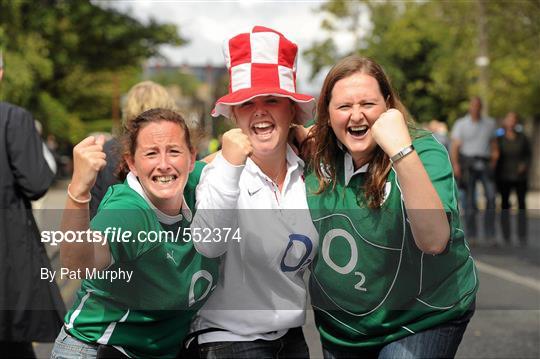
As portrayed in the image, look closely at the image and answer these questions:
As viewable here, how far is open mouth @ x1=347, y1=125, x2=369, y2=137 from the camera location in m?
2.67

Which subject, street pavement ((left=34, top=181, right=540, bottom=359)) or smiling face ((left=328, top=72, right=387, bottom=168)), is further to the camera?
street pavement ((left=34, top=181, right=540, bottom=359))

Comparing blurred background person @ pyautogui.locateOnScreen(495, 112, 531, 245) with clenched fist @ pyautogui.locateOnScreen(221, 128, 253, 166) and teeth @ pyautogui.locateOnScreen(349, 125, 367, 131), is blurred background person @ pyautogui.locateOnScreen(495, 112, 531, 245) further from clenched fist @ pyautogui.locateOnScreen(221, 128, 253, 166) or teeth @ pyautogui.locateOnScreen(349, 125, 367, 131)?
clenched fist @ pyautogui.locateOnScreen(221, 128, 253, 166)

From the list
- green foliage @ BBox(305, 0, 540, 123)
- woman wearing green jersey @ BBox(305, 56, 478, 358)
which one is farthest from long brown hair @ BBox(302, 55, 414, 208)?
green foliage @ BBox(305, 0, 540, 123)

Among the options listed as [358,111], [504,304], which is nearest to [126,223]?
[358,111]

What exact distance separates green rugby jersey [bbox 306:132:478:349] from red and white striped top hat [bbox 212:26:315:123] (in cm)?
35

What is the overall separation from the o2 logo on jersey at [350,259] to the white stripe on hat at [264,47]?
631mm

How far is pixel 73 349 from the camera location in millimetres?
2715

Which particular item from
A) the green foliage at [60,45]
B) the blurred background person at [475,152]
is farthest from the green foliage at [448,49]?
the green foliage at [60,45]

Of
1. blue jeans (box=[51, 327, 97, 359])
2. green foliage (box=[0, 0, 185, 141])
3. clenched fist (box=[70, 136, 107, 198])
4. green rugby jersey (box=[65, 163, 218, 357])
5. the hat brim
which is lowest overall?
blue jeans (box=[51, 327, 97, 359])

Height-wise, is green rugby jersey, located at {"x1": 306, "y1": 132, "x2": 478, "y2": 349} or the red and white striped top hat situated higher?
the red and white striped top hat

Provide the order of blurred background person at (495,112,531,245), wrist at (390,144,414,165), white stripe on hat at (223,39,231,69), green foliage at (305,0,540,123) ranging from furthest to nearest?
green foliage at (305,0,540,123) < blurred background person at (495,112,531,245) < white stripe on hat at (223,39,231,69) < wrist at (390,144,414,165)

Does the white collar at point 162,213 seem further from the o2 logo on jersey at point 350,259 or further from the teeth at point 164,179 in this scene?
the o2 logo on jersey at point 350,259

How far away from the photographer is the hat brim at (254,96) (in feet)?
8.72

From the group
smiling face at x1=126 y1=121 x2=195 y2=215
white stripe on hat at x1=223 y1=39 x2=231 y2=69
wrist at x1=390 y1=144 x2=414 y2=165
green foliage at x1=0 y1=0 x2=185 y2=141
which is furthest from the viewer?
green foliage at x1=0 y1=0 x2=185 y2=141
